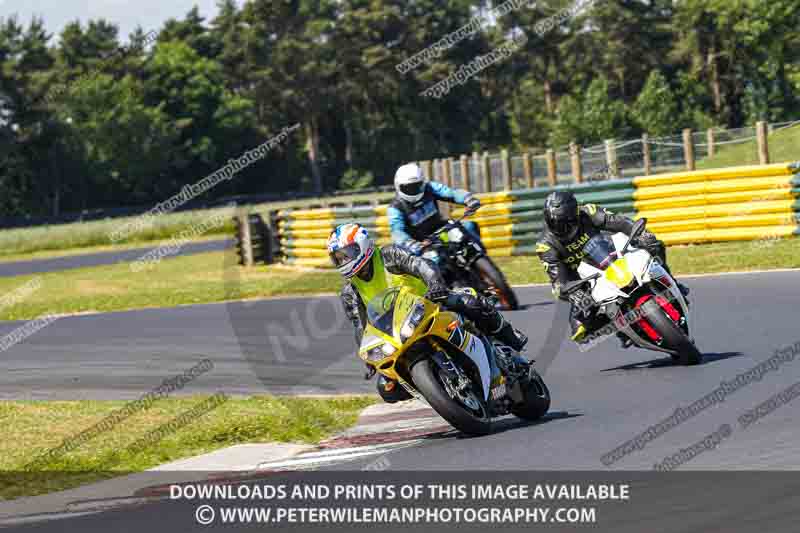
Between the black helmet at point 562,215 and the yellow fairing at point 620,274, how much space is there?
1.59 ft

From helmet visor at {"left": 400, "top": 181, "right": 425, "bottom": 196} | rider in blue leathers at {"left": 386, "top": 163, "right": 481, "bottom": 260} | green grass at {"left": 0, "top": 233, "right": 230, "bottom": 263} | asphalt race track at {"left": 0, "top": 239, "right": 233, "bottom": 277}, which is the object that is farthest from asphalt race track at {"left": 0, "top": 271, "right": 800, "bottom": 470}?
green grass at {"left": 0, "top": 233, "right": 230, "bottom": 263}

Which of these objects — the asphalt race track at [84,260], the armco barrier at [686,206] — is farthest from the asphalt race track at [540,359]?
the asphalt race track at [84,260]

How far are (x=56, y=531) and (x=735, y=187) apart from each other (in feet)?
56.4

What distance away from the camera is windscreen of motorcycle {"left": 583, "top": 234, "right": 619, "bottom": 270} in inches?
459

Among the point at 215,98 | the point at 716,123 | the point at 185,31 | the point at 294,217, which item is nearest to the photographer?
the point at 294,217

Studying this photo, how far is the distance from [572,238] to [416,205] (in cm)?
398

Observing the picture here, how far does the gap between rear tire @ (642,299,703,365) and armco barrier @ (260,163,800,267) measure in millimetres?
11029

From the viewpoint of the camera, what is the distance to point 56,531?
704 cm

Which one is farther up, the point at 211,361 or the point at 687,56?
the point at 687,56

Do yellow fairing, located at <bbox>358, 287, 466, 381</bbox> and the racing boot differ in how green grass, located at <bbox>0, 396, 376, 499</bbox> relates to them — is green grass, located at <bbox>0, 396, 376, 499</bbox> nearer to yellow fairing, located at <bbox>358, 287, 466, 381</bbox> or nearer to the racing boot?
the racing boot

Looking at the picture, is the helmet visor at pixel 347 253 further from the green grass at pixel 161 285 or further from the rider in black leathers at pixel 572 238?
the green grass at pixel 161 285

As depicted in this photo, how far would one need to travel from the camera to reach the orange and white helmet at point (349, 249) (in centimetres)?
906

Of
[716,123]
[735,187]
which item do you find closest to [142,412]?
[735,187]

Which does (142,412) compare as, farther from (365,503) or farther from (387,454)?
(365,503)
